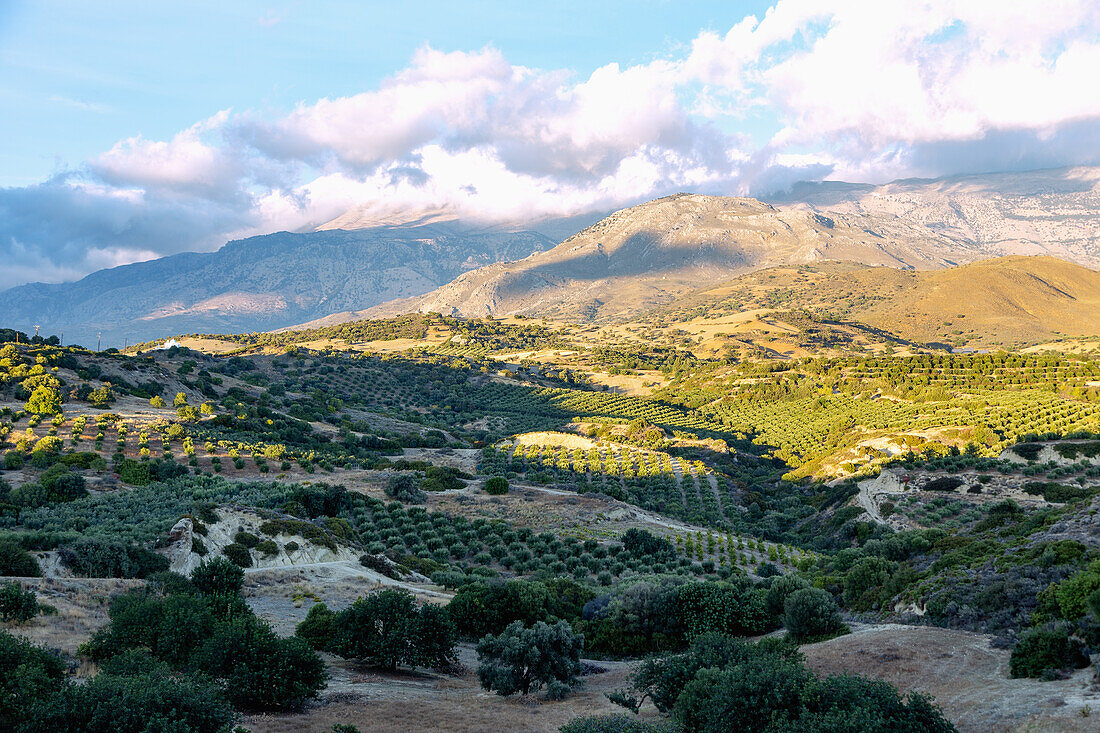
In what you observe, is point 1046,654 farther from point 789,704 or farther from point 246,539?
point 246,539

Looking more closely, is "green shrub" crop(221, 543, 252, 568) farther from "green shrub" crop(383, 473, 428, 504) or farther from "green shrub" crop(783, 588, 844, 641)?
"green shrub" crop(783, 588, 844, 641)

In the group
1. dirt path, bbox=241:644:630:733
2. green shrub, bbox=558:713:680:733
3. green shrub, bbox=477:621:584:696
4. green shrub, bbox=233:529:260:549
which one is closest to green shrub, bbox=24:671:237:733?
dirt path, bbox=241:644:630:733

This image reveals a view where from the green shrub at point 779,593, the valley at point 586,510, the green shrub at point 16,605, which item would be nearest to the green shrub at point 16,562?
the valley at point 586,510

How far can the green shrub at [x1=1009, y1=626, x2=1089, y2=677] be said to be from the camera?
14812mm

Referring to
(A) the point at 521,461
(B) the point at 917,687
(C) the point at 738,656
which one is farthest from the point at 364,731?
(A) the point at 521,461

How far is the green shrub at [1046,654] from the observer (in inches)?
583

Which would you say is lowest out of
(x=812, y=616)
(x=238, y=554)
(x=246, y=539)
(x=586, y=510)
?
(x=586, y=510)

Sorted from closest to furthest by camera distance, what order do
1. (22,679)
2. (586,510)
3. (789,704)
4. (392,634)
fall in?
(22,679), (789,704), (392,634), (586,510)

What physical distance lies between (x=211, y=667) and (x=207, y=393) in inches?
3481

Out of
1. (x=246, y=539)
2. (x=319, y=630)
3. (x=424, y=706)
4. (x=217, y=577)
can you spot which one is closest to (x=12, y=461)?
(x=246, y=539)

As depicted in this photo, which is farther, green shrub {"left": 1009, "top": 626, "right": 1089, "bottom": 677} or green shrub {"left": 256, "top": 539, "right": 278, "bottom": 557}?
green shrub {"left": 256, "top": 539, "right": 278, "bottom": 557}

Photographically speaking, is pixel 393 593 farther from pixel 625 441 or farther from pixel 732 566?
pixel 625 441

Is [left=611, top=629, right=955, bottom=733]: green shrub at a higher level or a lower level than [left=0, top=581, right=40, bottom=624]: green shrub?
lower

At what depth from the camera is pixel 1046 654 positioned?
1509cm
